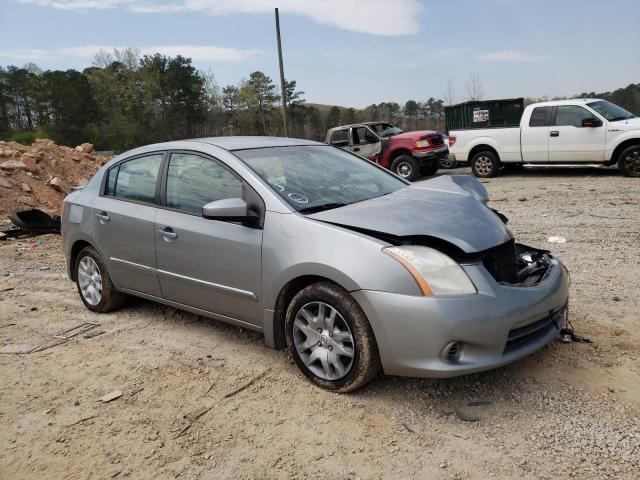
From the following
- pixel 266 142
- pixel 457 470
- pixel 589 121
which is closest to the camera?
pixel 457 470

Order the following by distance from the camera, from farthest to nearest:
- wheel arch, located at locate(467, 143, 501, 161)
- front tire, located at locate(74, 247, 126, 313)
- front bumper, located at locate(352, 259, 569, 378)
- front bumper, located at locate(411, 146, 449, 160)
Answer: front bumper, located at locate(411, 146, 449, 160) < wheel arch, located at locate(467, 143, 501, 161) < front tire, located at locate(74, 247, 126, 313) < front bumper, located at locate(352, 259, 569, 378)

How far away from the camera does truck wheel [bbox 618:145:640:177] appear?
11273mm

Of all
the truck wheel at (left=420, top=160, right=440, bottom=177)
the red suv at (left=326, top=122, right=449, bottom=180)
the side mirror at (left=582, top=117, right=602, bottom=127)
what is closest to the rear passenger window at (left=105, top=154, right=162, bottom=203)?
the red suv at (left=326, top=122, right=449, bottom=180)

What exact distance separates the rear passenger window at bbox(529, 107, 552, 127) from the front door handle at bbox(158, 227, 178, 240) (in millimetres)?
10788

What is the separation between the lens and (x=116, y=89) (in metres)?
59.0

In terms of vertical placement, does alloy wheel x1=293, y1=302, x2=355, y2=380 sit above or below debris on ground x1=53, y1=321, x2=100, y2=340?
above

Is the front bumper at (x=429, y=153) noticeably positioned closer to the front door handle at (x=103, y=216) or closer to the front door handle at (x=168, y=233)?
the front door handle at (x=103, y=216)

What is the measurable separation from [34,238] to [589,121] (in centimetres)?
1166

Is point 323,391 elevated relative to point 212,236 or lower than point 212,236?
lower

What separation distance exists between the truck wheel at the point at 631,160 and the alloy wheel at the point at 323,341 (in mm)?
10652

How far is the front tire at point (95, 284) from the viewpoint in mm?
4926

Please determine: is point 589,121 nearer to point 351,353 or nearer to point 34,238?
point 351,353

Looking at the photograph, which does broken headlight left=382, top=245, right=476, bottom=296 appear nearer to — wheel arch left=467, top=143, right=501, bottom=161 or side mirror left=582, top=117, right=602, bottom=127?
side mirror left=582, top=117, right=602, bottom=127

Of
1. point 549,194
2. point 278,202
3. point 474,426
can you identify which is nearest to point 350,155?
point 278,202
